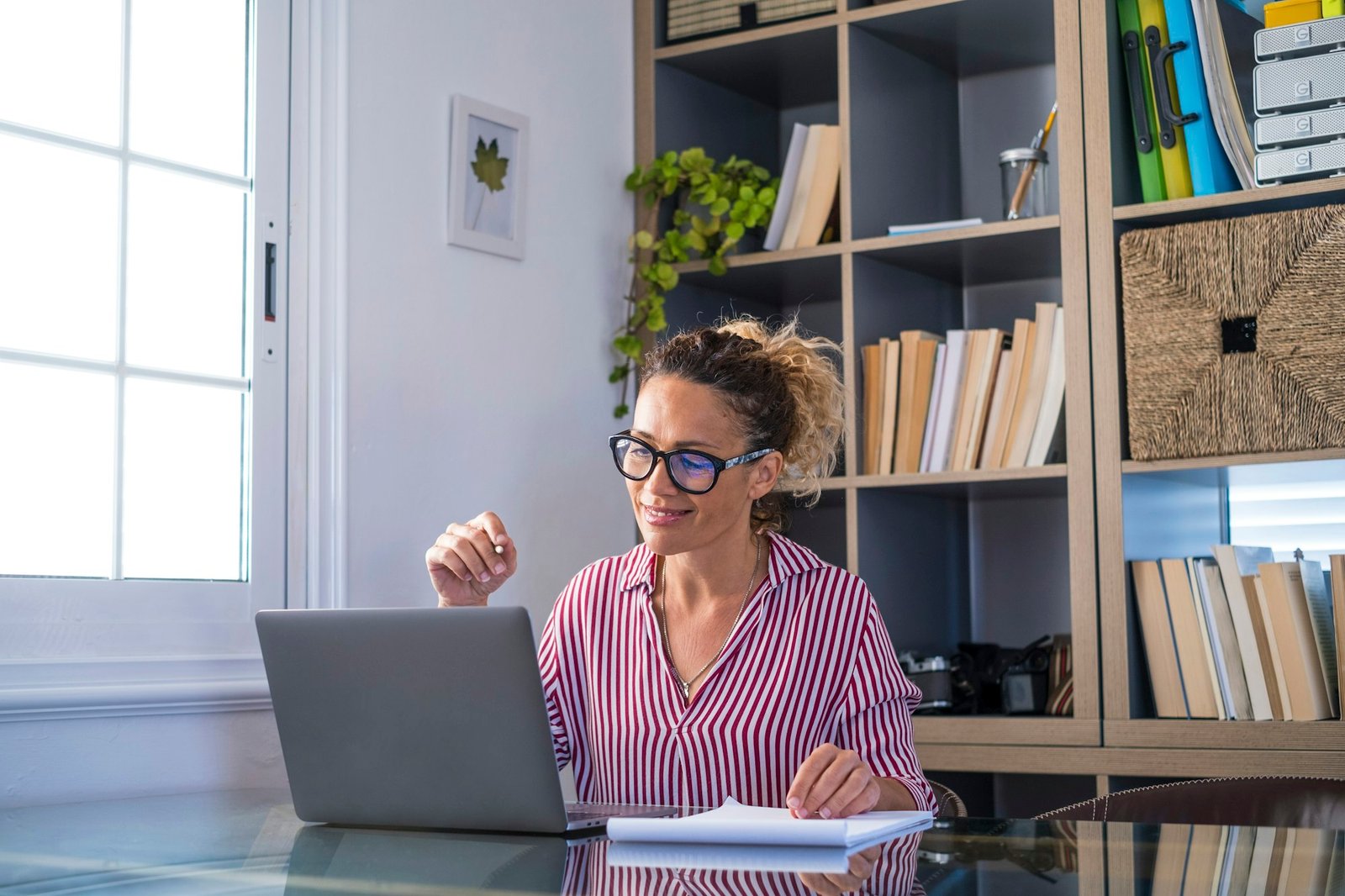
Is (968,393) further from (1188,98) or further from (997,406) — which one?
(1188,98)

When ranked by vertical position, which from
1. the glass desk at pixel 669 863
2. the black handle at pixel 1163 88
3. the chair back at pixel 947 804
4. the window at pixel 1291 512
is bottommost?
the chair back at pixel 947 804

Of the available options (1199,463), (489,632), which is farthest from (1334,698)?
(489,632)

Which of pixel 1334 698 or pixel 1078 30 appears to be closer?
pixel 1334 698

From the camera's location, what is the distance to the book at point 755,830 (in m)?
1.18

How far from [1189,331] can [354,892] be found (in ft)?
5.98

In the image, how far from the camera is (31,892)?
3.62 feet

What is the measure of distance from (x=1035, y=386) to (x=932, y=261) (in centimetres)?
37

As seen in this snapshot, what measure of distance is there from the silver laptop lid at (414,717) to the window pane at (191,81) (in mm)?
1035

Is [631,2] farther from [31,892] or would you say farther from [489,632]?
[31,892]

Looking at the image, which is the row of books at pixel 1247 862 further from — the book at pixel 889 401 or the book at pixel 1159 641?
the book at pixel 889 401

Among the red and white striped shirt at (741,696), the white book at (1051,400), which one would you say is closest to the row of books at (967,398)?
the white book at (1051,400)

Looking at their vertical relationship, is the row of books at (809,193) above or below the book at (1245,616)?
above

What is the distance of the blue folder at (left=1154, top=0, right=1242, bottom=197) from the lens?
247 cm

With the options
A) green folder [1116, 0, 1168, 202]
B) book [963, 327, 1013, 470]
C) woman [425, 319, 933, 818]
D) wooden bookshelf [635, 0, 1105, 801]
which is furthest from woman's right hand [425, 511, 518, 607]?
green folder [1116, 0, 1168, 202]
